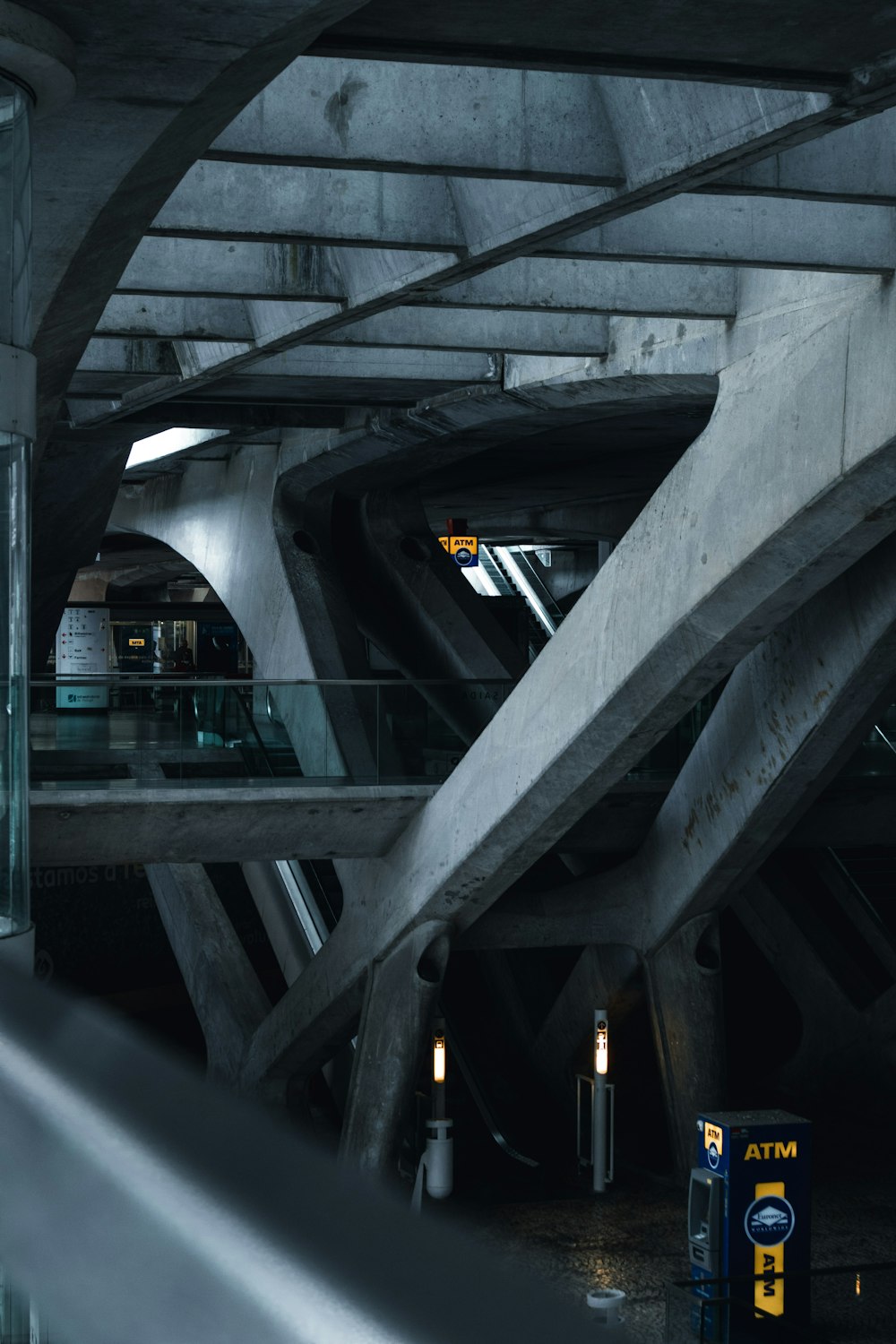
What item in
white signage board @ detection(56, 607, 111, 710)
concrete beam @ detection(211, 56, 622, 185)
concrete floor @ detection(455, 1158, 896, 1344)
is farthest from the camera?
white signage board @ detection(56, 607, 111, 710)

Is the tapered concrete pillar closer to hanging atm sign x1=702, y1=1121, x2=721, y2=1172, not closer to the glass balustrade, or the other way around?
the glass balustrade

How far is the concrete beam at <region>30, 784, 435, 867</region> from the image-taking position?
18.5 metres

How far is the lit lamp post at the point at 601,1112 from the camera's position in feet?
68.3

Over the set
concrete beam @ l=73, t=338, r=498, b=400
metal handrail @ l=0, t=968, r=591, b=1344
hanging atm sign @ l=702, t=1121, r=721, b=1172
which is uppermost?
concrete beam @ l=73, t=338, r=498, b=400

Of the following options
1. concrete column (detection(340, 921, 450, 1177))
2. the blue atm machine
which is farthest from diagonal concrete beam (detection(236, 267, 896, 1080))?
the blue atm machine

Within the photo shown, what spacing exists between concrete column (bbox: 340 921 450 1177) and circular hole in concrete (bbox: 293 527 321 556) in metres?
6.79

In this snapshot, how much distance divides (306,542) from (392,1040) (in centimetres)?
796

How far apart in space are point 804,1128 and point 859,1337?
84.6 inches

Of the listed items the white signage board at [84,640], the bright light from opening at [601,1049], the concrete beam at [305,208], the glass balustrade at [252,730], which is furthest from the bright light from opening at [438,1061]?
the white signage board at [84,640]

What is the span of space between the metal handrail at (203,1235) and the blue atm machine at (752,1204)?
590 inches

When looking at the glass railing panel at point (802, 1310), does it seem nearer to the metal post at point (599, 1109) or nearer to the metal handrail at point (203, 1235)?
the metal post at point (599, 1109)

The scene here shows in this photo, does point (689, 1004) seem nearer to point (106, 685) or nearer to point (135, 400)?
point (106, 685)

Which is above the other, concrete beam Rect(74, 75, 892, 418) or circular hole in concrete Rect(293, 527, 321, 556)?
circular hole in concrete Rect(293, 527, 321, 556)

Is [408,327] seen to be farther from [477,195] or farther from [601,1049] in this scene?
[601,1049]
